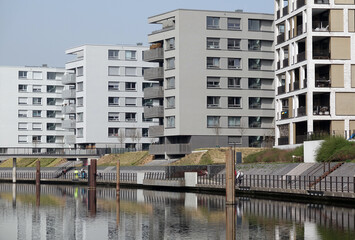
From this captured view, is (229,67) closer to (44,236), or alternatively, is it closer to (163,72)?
(163,72)

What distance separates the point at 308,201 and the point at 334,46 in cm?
3339

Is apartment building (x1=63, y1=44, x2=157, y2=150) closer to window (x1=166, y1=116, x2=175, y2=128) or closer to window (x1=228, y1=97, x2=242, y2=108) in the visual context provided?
window (x1=166, y1=116, x2=175, y2=128)

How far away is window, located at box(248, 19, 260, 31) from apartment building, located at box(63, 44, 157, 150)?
31.6 m

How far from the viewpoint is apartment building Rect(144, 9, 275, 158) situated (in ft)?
362

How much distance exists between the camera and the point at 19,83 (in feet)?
541

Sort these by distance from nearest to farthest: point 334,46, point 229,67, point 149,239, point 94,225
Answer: point 149,239 < point 94,225 < point 334,46 < point 229,67

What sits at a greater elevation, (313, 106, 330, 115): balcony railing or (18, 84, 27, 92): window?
(18, 84, 27, 92): window

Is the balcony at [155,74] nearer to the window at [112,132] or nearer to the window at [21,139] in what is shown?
the window at [112,132]

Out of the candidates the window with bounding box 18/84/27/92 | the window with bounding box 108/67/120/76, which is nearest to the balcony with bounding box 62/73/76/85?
the window with bounding box 108/67/120/76

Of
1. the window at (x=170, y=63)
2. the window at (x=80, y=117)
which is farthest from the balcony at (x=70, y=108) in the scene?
the window at (x=170, y=63)

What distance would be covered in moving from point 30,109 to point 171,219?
400ft

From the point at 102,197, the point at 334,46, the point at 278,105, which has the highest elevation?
the point at 334,46

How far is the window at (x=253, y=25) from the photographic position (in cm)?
11312

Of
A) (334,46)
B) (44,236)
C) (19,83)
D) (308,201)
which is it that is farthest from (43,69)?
(44,236)
